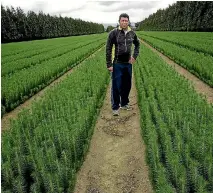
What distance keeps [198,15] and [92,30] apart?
8358 cm

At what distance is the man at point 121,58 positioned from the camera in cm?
709

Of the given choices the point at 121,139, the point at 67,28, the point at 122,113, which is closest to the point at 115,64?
the point at 122,113

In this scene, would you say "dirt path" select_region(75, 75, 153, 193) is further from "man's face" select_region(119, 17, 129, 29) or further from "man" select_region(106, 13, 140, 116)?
"man's face" select_region(119, 17, 129, 29)

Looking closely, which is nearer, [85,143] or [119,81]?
[85,143]

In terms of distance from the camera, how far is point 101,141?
6055 mm

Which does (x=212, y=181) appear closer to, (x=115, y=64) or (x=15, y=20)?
(x=115, y=64)

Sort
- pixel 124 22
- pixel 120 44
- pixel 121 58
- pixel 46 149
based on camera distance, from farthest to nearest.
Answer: pixel 121 58
pixel 120 44
pixel 124 22
pixel 46 149

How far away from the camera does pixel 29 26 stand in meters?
63.4

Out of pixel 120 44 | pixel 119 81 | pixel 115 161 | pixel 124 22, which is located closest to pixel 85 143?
pixel 115 161

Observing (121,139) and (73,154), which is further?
(121,139)

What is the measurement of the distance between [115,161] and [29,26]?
62408 mm

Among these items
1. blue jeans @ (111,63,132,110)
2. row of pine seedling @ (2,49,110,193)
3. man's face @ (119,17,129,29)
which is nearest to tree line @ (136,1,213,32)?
blue jeans @ (111,63,132,110)

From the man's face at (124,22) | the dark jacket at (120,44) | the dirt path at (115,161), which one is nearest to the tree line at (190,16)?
the dark jacket at (120,44)

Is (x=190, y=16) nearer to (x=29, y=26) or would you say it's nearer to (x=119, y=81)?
(x=29, y=26)
